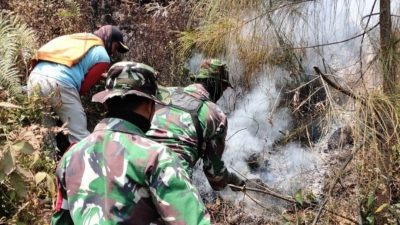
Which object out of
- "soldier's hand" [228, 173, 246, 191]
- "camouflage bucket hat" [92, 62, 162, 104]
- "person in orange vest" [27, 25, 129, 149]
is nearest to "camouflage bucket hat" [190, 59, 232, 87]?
"soldier's hand" [228, 173, 246, 191]

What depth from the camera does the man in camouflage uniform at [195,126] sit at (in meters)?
3.07

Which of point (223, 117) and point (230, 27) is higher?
point (230, 27)

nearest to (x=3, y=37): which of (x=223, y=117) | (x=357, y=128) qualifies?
(x=223, y=117)

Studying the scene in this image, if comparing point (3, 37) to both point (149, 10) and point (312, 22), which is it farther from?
point (312, 22)

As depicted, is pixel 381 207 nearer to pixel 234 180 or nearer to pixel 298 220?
pixel 298 220

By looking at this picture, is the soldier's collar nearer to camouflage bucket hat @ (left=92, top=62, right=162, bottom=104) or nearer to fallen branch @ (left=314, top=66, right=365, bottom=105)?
camouflage bucket hat @ (left=92, top=62, right=162, bottom=104)

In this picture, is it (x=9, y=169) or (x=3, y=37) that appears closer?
(x=9, y=169)

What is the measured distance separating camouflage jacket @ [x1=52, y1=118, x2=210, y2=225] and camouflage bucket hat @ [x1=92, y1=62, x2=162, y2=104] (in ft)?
0.30

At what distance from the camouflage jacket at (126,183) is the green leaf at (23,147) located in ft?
3.82

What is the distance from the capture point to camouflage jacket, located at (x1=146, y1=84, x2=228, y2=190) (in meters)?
3.06

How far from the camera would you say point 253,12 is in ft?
9.76

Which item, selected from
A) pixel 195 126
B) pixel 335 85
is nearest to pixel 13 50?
pixel 195 126

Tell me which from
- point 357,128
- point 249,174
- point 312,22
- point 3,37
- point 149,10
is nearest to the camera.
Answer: point 357,128

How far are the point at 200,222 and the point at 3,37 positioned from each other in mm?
3289
